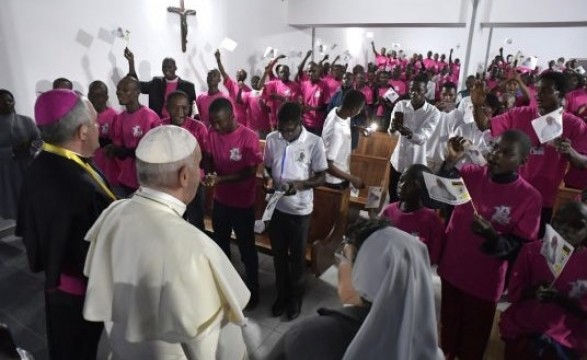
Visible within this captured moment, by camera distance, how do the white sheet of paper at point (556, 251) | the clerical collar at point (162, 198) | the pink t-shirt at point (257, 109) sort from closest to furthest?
the clerical collar at point (162, 198)
the white sheet of paper at point (556, 251)
the pink t-shirt at point (257, 109)

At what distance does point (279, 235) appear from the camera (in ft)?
9.78

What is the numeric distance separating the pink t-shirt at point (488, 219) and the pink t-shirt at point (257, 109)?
5.16 meters

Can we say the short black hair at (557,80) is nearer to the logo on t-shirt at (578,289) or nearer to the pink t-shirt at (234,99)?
the logo on t-shirt at (578,289)

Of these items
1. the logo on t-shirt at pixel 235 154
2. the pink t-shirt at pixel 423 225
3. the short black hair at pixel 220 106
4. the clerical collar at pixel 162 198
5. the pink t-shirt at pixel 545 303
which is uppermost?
the short black hair at pixel 220 106

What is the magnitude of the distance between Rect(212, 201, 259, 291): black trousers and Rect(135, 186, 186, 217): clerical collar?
166 cm

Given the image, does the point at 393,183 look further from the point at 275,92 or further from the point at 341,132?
the point at 275,92

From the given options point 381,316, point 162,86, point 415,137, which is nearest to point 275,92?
point 162,86

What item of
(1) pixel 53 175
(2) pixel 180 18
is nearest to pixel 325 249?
(1) pixel 53 175

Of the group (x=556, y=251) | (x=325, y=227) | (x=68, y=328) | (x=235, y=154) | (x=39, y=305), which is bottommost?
(x=39, y=305)

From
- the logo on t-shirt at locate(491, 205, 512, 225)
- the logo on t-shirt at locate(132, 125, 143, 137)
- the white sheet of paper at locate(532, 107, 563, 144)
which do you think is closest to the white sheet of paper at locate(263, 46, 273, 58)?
the logo on t-shirt at locate(132, 125, 143, 137)

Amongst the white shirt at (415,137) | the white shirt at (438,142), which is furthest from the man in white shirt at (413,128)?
the white shirt at (438,142)

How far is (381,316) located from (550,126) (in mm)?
2530

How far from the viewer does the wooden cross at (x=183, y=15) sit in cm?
640

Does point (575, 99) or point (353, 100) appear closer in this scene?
point (353, 100)
